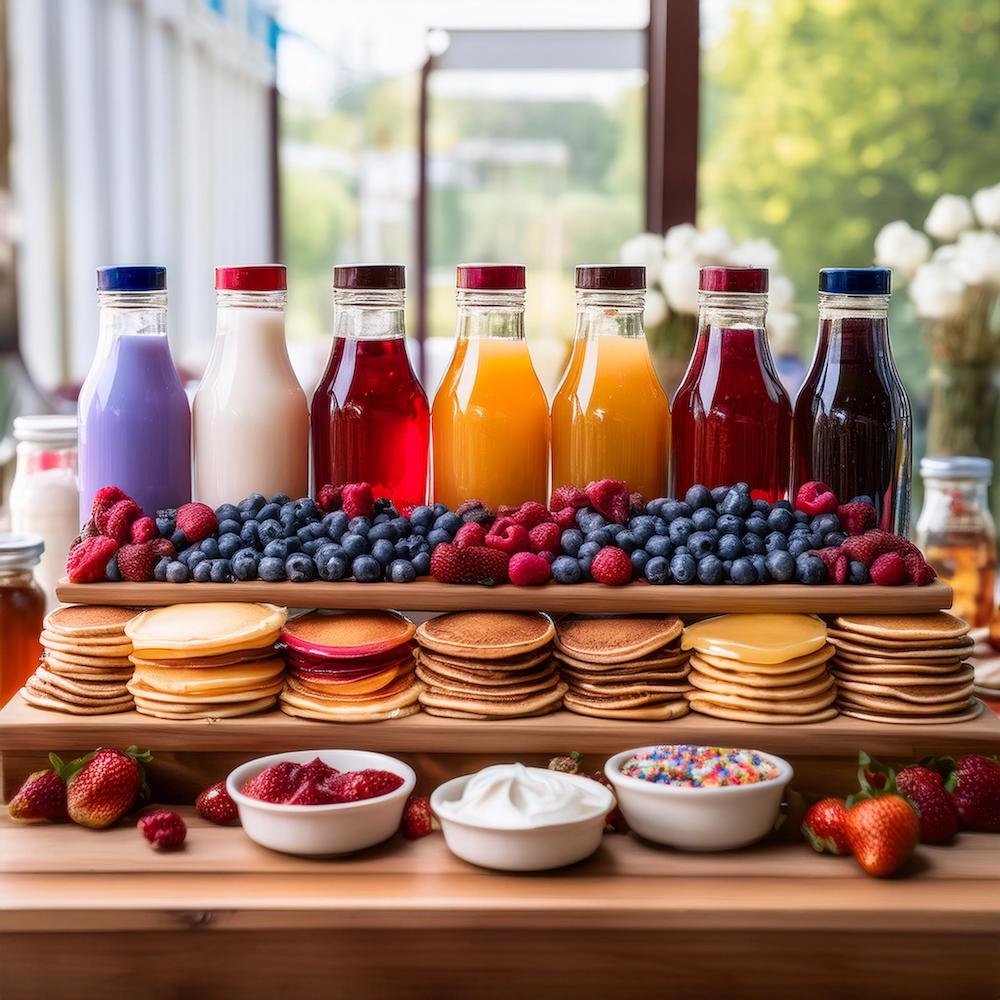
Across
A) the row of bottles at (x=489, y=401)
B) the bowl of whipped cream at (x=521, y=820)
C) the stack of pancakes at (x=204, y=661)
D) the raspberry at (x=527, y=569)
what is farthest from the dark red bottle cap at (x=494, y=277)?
the bowl of whipped cream at (x=521, y=820)

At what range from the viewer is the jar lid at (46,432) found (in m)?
1.55

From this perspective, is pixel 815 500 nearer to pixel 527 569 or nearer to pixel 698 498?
pixel 698 498

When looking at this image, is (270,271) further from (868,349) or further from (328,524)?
(868,349)

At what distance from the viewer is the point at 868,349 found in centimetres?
132

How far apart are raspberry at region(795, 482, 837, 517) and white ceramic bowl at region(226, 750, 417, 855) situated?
0.50 metres

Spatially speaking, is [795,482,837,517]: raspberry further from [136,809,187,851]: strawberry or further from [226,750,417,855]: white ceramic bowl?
[136,809,187,851]: strawberry

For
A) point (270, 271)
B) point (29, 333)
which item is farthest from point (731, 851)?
point (29, 333)

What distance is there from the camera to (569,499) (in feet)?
4.22

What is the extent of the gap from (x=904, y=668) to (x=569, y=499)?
0.38m

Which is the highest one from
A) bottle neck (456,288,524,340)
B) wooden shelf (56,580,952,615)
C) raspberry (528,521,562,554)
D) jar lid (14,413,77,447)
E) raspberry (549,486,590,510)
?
bottle neck (456,288,524,340)

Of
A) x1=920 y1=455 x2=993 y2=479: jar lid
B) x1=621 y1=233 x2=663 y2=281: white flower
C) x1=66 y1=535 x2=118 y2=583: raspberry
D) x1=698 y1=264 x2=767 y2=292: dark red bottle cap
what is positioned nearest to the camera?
x1=66 y1=535 x2=118 y2=583: raspberry

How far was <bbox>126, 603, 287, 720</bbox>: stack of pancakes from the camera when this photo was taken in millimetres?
1159

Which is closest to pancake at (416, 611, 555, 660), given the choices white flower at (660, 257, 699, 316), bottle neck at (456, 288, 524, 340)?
bottle neck at (456, 288, 524, 340)

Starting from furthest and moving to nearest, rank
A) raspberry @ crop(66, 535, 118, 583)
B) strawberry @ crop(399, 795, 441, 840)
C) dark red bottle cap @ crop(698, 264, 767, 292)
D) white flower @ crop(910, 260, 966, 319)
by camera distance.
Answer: white flower @ crop(910, 260, 966, 319) < dark red bottle cap @ crop(698, 264, 767, 292) < raspberry @ crop(66, 535, 118, 583) < strawberry @ crop(399, 795, 441, 840)
